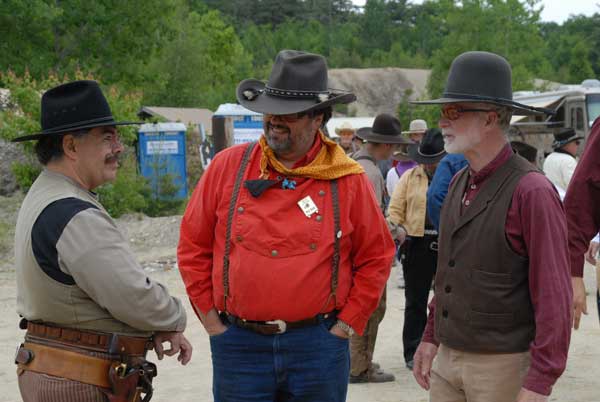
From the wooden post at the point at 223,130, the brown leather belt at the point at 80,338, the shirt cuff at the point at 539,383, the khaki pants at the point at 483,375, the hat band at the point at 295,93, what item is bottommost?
the wooden post at the point at 223,130

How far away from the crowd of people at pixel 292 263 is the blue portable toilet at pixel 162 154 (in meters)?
13.8

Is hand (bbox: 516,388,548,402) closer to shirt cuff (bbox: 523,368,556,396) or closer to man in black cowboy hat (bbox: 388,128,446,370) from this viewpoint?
shirt cuff (bbox: 523,368,556,396)

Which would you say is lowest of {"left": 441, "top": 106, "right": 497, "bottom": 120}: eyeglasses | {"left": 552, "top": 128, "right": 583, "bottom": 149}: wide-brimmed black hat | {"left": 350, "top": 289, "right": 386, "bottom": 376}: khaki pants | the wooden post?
{"left": 350, "top": 289, "right": 386, "bottom": 376}: khaki pants

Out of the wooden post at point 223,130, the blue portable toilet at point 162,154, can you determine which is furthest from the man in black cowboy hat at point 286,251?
the blue portable toilet at point 162,154

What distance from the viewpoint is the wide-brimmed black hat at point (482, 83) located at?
3367 millimetres

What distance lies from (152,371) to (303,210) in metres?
0.96

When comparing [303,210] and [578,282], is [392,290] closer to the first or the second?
[578,282]

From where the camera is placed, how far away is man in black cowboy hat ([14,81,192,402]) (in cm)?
321

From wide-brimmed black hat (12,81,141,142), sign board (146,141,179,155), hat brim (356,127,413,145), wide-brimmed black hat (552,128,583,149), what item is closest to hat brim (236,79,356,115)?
wide-brimmed black hat (12,81,141,142)

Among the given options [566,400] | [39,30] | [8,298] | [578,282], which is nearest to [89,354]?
[578,282]

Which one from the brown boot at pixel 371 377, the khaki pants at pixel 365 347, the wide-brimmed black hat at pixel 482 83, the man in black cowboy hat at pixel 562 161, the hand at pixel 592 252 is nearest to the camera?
the wide-brimmed black hat at pixel 482 83

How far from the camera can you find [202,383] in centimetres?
671

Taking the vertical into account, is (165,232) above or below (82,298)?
below

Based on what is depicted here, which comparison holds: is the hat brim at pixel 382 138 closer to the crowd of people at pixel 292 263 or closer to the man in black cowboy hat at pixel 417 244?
the man in black cowboy hat at pixel 417 244
